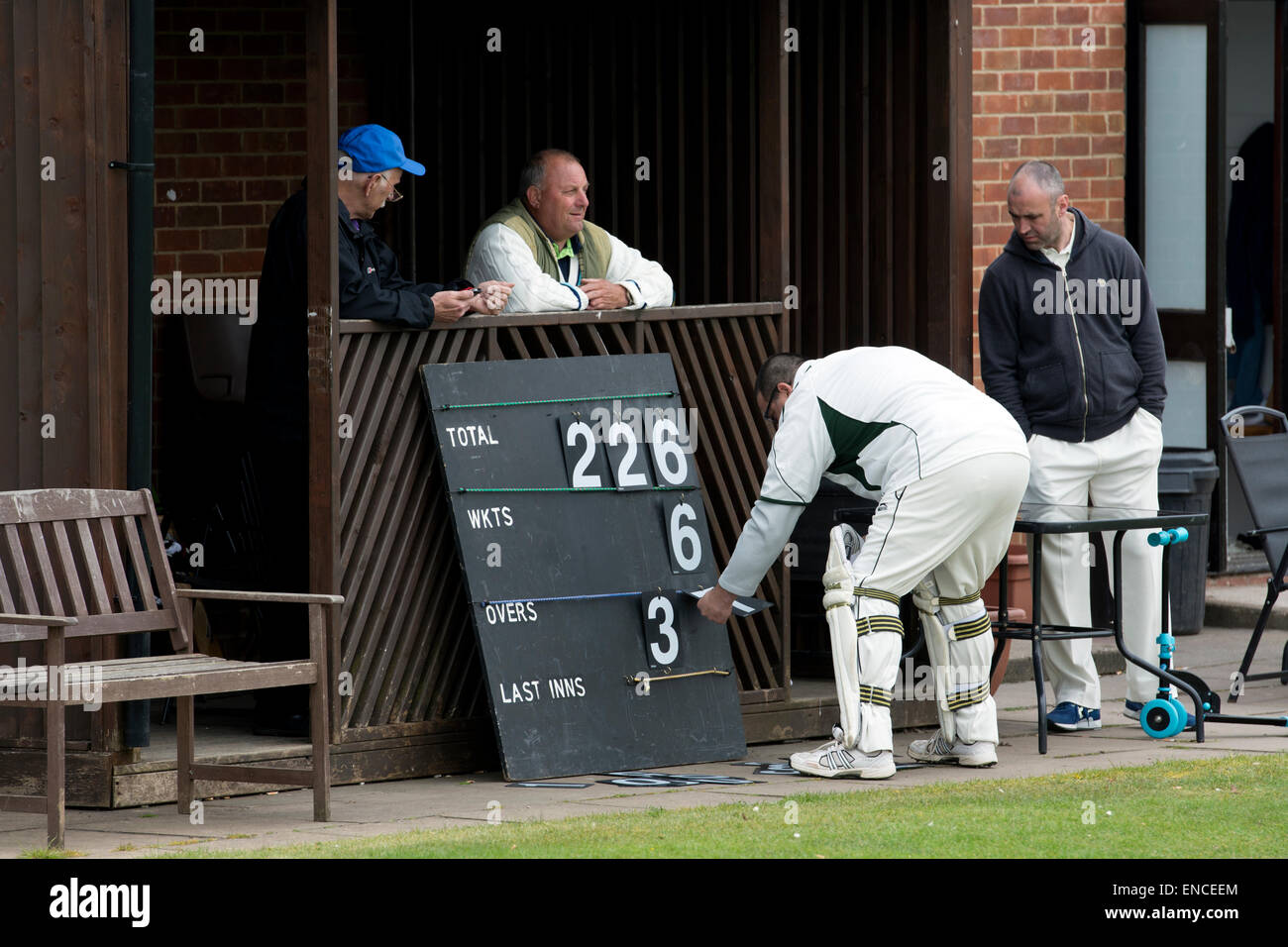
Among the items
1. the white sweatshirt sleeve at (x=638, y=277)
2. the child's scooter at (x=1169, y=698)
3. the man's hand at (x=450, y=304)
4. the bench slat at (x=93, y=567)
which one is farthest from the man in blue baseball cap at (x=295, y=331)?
the child's scooter at (x=1169, y=698)

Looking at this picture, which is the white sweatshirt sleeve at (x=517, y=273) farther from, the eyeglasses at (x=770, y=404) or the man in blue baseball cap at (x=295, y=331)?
the eyeglasses at (x=770, y=404)

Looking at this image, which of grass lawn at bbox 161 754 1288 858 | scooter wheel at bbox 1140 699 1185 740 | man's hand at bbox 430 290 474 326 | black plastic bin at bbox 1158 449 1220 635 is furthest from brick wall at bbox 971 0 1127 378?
grass lawn at bbox 161 754 1288 858

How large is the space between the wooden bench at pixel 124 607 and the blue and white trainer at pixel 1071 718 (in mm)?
3081

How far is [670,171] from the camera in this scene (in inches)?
380

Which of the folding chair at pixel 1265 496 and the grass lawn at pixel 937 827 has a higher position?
the folding chair at pixel 1265 496

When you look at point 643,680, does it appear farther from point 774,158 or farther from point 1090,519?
point 774,158

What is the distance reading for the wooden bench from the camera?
664 cm

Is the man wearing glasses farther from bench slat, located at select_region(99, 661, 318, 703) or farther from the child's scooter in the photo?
the child's scooter

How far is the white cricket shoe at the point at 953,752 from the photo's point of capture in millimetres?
8016

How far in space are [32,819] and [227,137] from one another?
13.2ft

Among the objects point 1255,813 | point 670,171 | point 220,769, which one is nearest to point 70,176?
point 220,769

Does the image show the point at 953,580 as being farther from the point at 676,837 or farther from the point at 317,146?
the point at 317,146

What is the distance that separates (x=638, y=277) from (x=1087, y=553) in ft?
6.61

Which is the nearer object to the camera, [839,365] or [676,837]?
[676,837]
